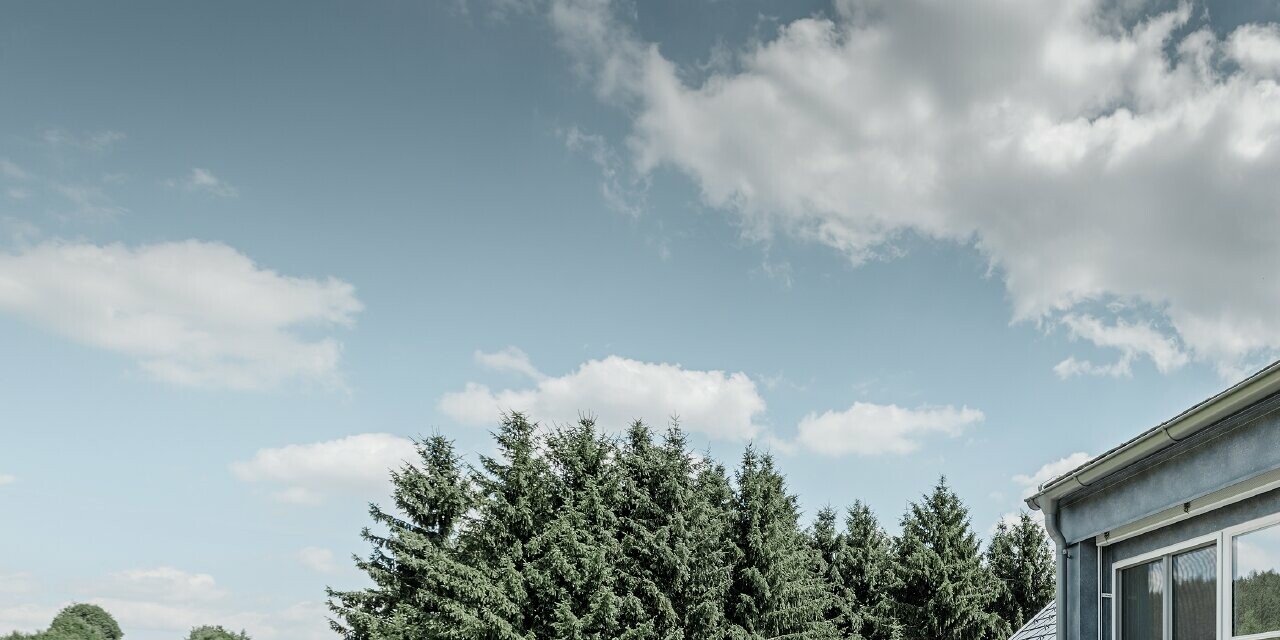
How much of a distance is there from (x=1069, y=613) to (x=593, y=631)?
57.9 feet

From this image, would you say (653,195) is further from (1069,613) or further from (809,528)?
(809,528)

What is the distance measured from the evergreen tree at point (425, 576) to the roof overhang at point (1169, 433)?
60.3ft

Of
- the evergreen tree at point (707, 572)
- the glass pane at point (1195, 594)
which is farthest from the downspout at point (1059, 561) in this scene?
the evergreen tree at point (707, 572)

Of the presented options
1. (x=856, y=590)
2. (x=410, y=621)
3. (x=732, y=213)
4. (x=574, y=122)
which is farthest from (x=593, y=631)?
(x=856, y=590)

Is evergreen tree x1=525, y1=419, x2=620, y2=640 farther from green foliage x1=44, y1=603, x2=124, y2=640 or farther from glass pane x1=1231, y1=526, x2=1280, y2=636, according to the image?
green foliage x1=44, y1=603, x2=124, y2=640

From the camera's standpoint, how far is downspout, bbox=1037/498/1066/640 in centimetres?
1025

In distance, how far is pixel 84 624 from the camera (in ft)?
321

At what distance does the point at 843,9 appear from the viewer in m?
15.7

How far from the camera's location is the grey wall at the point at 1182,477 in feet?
23.4

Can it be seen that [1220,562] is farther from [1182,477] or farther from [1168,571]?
[1168,571]

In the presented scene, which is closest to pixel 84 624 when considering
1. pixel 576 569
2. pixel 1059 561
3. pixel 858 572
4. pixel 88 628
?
pixel 88 628

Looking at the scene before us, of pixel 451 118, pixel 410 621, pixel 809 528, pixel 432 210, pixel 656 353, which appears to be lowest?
pixel 410 621

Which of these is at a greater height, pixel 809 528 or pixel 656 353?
pixel 656 353

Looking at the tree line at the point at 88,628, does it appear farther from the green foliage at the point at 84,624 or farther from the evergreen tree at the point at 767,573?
the evergreen tree at the point at 767,573
